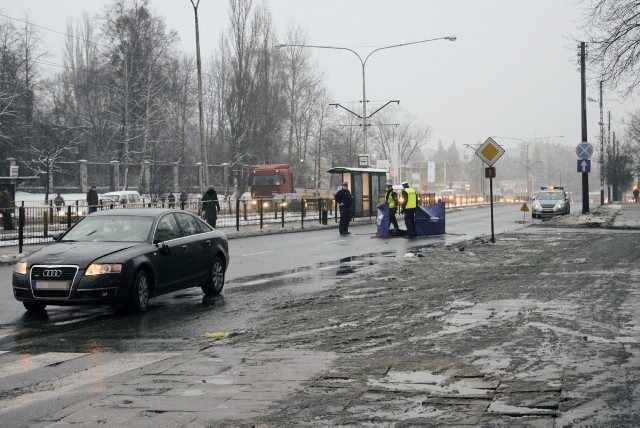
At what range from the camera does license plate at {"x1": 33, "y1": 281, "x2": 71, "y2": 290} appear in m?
11.9

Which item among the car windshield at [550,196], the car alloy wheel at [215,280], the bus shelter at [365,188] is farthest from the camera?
the car windshield at [550,196]

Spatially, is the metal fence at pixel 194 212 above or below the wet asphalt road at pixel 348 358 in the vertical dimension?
above

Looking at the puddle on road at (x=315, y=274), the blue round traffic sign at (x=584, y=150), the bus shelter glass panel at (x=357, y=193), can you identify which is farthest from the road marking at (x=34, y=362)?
the bus shelter glass panel at (x=357, y=193)

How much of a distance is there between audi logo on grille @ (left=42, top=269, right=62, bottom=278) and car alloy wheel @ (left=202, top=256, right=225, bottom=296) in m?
3.04

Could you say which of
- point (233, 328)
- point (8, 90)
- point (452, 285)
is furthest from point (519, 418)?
point (8, 90)

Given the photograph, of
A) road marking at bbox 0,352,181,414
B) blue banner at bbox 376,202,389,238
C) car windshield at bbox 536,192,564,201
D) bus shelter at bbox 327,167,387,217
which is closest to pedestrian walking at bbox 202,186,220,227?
blue banner at bbox 376,202,389,238

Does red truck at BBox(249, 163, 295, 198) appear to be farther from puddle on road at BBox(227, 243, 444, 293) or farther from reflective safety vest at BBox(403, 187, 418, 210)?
puddle on road at BBox(227, 243, 444, 293)

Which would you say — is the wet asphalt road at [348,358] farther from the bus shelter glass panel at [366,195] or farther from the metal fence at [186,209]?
the bus shelter glass panel at [366,195]

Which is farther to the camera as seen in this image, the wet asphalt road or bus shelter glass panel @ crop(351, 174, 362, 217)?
bus shelter glass panel @ crop(351, 174, 362, 217)


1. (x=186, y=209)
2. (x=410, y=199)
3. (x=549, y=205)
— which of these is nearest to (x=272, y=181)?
(x=549, y=205)

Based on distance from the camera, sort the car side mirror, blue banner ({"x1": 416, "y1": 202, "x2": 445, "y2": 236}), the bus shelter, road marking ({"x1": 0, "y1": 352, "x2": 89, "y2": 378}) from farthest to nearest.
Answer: the bus shelter
blue banner ({"x1": 416, "y1": 202, "x2": 445, "y2": 236})
the car side mirror
road marking ({"x1": 0, "y1": 352, "x2": 89, "y2": 378})

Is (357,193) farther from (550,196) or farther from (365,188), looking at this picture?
(550,196)

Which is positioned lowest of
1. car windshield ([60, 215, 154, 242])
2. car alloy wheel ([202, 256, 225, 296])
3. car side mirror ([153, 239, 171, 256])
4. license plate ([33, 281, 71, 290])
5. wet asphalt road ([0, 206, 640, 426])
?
wet asphalt road ([0, 206, 640, 426])

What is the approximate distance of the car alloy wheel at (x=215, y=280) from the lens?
48.0 feet
